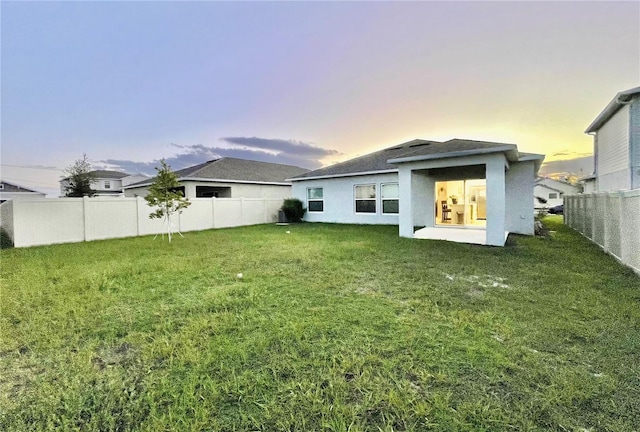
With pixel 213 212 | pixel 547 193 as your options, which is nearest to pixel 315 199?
pixel 213 212

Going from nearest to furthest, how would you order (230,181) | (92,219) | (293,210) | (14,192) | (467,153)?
(467,153)
(92,219)
(293,210)
(230,181)
(14,192)

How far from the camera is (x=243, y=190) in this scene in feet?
71.7

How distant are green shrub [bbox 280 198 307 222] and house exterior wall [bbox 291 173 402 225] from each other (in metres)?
0.52

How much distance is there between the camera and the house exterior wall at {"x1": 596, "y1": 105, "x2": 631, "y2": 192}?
1235 centimetres

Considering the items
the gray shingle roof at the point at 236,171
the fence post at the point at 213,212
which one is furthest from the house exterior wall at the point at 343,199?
the fence post at the point at 213,212

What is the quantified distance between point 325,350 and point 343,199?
14758mm

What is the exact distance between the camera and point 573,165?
173 feet

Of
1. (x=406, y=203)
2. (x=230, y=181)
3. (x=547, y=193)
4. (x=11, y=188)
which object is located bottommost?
(x=406, y=203)

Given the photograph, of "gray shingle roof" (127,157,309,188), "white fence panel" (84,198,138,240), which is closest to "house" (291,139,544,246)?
"gray shingle roof" (127,157,309,188)

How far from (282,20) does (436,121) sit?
887 centimetres

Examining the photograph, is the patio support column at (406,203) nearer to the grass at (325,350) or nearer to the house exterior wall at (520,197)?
the house exterior wall at (520,197)

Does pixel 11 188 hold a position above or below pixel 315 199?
above

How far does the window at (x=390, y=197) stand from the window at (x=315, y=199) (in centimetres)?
425

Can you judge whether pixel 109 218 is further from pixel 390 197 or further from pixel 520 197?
pixel 520 197
